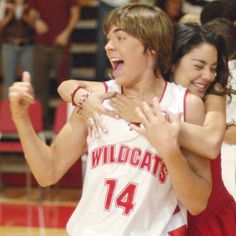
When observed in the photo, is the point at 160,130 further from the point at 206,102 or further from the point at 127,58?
the point at 206,102

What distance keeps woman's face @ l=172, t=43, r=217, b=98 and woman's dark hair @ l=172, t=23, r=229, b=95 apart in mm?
20

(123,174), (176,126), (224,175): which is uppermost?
(176,126)

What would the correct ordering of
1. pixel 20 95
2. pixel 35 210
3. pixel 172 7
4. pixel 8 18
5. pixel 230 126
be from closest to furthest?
pixel 20 95 → pixel 230 126 → pixel 35 210 → pixel 172 7 → pixel 8 18

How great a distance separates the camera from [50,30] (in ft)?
26.5

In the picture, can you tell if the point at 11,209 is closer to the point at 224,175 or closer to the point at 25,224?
the point at 25,224

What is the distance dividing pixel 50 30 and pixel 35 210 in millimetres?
2332

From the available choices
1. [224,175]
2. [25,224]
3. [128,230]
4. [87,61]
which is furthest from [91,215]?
[87,61]

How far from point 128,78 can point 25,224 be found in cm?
419

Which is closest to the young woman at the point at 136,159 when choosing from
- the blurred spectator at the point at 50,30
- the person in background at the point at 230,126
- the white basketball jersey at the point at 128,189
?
the white basketball jersey at the point at 128,189

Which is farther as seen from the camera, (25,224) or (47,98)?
(47,98)

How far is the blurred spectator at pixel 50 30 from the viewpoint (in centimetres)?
799

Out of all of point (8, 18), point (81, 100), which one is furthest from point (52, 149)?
point (8, 18)

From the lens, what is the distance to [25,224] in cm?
624

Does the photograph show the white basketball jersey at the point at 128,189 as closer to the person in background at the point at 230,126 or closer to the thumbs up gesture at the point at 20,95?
the thumbs up gesture at the point at 20,95
